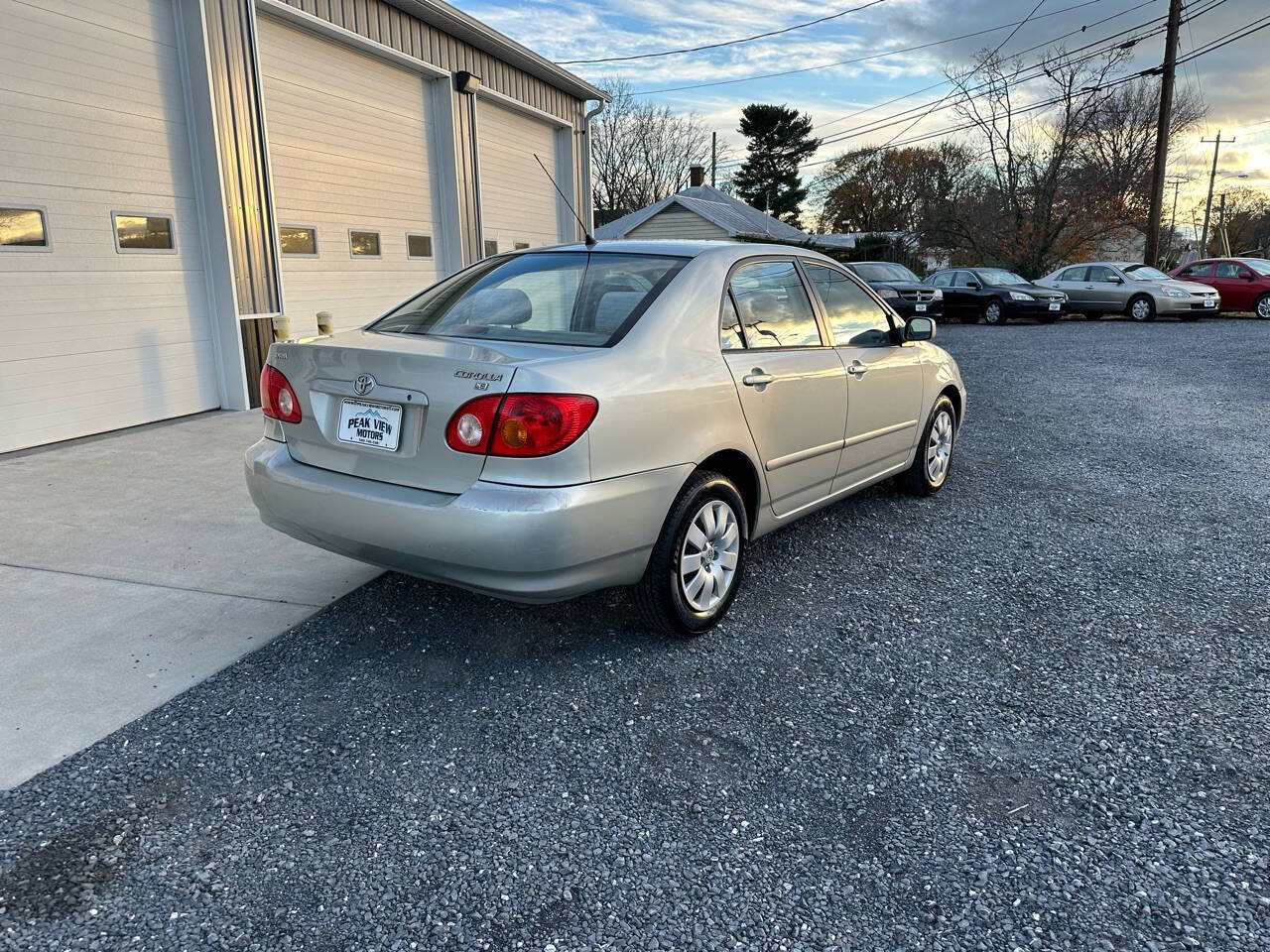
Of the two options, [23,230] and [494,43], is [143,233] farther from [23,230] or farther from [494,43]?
[494,43]

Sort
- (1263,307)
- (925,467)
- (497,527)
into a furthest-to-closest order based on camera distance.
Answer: (1263,307) < (925,467) < (497,527)

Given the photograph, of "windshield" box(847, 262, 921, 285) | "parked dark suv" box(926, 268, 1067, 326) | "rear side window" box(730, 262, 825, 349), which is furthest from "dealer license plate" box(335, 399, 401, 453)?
"parked dark suv" box(926, 268, 1067, 326)

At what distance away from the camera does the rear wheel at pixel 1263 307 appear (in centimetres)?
1967

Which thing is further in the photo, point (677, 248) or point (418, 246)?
point (418, 246)

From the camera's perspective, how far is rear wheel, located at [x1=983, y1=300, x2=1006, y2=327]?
19938 millimetres

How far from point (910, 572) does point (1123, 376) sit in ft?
28.7

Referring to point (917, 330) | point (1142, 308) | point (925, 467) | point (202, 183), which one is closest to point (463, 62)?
point (202, 183)

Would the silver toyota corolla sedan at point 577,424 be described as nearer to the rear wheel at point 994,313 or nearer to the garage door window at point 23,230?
the garage door window at point 23,230

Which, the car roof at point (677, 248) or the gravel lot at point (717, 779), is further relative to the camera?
the car roof at point (677, 248)

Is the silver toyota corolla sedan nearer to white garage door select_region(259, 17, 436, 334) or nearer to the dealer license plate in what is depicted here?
the dealer license plate

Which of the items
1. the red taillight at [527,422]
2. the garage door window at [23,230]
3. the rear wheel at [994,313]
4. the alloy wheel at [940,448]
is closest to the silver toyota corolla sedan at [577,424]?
the red taillight at [527,422]

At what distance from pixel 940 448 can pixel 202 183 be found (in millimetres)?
6870

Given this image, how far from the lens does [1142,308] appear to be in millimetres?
19656

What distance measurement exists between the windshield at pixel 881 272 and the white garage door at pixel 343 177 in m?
11.5
